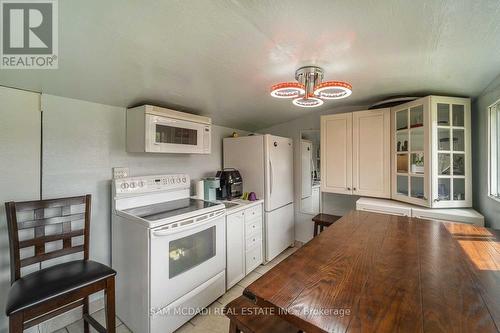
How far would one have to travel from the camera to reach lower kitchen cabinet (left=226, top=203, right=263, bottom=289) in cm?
231

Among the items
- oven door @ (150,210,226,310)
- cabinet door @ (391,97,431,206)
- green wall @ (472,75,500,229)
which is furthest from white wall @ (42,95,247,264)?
green wall @ (472,75,500,229)

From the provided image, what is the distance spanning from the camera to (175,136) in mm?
2240

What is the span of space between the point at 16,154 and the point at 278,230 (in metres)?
2.79

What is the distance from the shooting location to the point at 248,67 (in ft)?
5.63

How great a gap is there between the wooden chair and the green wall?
301 cm

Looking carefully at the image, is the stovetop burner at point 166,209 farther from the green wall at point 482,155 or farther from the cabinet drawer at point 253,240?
the green wall at point 482,155

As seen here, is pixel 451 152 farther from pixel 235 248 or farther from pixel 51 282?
pixel 51 282

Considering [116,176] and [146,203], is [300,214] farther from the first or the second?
[116,176]

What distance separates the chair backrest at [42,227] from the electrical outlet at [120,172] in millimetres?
357

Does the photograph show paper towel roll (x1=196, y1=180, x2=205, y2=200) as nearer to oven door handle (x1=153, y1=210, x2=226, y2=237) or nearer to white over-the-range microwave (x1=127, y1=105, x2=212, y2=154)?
white over-the-range microwave (x1=127, y1=105, x2=212, y2=154)

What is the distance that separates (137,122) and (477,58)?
8.83 feet

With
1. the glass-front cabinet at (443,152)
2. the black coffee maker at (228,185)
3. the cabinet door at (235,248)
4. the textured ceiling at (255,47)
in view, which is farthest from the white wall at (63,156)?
the glass-front cabinet at (443,152)

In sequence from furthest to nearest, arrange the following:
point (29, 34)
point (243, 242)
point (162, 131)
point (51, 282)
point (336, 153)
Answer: point (336, 153) → point (243, 242) → point (162, 131) → point (51, 282) → point (29, 34)

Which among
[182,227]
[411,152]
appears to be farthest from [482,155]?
[182,227]
